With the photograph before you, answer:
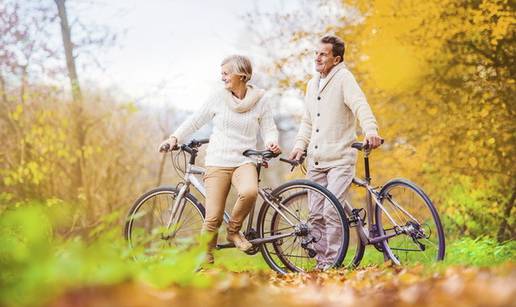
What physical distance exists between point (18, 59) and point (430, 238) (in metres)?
7.63

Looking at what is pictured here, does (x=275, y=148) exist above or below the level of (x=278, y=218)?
above

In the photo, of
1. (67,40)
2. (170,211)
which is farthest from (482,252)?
(67,40)

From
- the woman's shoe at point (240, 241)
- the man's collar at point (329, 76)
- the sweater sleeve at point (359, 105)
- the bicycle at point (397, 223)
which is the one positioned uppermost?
the man's collar at point (329, 76)

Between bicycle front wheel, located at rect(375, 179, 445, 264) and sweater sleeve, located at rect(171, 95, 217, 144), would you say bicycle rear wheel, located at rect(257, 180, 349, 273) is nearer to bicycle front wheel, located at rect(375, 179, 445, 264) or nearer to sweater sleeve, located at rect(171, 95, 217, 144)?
bicycle front wheel, located at rect(375, 179, 445, 264)

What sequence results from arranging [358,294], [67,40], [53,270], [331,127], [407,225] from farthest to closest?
[67,40], [331,127], [407,225], [358,294], [53,270]

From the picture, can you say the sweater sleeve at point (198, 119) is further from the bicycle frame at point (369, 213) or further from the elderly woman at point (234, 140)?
the bicycle frame at point (369, 213)

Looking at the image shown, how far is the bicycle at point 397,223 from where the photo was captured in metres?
4.75

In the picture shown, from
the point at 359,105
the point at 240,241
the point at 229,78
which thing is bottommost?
the point at 240,241

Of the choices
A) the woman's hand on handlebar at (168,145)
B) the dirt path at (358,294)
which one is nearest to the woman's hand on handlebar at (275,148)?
the woman's hand on handlebar at (168,145)

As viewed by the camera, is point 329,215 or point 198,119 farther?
point 198,119

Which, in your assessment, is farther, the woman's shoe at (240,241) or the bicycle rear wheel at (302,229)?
the woman's shoe at (240,241)

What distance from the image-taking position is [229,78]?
5207 millimetres

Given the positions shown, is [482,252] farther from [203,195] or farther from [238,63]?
[238,63]

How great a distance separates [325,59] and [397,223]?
1411 mm
